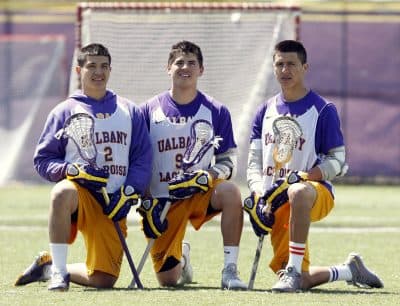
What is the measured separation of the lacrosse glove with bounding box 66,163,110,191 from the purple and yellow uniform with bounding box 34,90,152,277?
0.14m

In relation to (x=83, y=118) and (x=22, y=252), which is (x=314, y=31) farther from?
(x=83, y=118)

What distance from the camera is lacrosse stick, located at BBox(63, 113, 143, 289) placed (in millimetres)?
8250

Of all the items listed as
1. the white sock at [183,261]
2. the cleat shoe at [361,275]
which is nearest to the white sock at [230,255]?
the white sock at [183,261]

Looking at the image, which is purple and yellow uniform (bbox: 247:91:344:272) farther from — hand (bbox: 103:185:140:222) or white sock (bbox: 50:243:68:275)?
white sock (bbox: 50:243:68:275)

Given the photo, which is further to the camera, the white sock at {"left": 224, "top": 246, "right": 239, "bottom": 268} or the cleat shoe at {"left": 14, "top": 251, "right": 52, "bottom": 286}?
the cleat shoe at {"left": 14, "top": 251, "right": 52, "bottom": 286}

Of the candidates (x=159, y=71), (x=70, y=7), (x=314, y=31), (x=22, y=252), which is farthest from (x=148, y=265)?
(x=70, y=7)

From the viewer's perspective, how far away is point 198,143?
27.8 feet

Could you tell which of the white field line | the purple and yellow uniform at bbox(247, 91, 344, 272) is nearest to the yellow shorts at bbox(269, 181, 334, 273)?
the purple and yellow uniform at bbox(247, 91, 344, 272)

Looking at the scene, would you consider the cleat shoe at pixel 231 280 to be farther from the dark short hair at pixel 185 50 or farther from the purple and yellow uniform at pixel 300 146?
the dark short hair at pixel 185 50

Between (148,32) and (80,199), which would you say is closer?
(80,199)

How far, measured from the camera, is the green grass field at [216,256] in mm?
7688

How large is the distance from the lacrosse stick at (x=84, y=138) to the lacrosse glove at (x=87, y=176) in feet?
0.67

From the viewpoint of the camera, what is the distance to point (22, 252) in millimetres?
10406

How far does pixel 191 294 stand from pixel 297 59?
5.19ft
